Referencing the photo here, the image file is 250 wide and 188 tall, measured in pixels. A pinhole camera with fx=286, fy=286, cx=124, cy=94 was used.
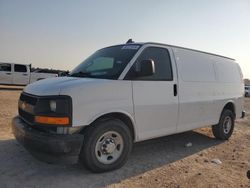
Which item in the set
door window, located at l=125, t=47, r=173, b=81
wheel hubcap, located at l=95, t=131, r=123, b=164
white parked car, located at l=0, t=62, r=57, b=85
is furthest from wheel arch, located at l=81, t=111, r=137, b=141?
white parked car, located at l=0, t=62, r=57, b=85

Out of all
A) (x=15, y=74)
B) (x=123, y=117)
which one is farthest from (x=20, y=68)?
(x=123, y=117)

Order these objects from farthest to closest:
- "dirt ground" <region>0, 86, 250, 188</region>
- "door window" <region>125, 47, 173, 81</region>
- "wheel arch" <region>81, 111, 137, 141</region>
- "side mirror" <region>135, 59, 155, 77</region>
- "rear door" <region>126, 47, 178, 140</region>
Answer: "door window" <region>125, 47, 173, 81</region>
"rear door" <region>126, 47, 178, 140</region>
"side mirror" <region>135, 59, 155, 77</region>
"wheel arch" <region>81, 111, 137, 141</region>
"dirt ground" <region>0, 86, 250, 188</region>

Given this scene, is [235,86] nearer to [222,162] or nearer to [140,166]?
[222,162]

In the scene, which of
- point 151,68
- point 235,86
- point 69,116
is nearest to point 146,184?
point 69,116

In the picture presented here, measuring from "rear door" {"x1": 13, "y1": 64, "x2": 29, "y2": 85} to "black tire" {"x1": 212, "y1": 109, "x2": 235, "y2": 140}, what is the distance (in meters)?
18.6

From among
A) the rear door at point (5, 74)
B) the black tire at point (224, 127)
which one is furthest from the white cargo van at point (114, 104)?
the rear door at point (5, 74)

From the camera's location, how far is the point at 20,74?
74.7 feet

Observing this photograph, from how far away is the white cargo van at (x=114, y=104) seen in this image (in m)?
4.16

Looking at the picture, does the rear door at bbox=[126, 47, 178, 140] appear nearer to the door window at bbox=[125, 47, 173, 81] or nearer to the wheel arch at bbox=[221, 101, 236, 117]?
the door window at bbox=[125, 47, 173, 81]

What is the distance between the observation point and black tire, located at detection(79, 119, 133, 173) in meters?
4.37

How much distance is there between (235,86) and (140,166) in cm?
440

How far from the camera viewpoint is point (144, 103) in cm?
509

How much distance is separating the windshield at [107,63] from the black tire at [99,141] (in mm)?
822

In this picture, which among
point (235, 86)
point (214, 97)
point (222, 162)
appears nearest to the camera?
point (222, 162)
